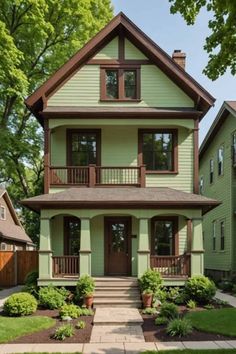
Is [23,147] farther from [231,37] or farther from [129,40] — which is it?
[231,37]

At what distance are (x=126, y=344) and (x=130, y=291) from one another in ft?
19.1

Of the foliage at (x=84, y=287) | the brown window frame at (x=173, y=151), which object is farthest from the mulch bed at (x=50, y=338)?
the brown window frame at (x=173, y=151)

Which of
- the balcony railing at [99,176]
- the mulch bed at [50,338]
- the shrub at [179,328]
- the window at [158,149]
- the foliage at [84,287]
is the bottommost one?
the mulch bed at [50,338]

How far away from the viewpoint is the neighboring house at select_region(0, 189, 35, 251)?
30.8m

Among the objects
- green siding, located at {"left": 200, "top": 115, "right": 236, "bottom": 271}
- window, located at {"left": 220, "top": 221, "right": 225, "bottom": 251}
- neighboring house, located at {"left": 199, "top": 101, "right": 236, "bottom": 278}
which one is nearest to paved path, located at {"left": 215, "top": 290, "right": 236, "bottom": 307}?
neighboring house, located at {"left": 199, "top": 101, "right": 236, "bottom": 278}

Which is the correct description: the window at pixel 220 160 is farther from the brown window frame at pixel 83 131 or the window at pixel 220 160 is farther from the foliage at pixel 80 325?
the foliage at pixel 80 325

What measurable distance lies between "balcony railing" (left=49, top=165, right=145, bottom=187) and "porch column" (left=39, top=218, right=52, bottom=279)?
2.22 metres

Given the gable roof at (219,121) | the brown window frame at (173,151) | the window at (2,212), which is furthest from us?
the window at (2,212)

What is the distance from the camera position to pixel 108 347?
995 centimetres

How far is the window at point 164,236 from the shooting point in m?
18.4

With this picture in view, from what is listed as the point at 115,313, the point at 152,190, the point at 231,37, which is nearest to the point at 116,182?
the point at 152,190

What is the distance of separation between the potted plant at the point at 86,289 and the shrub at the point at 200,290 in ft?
11.0

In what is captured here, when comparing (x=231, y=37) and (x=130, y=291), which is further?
(x=130, y=291)

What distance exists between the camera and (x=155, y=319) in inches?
505
